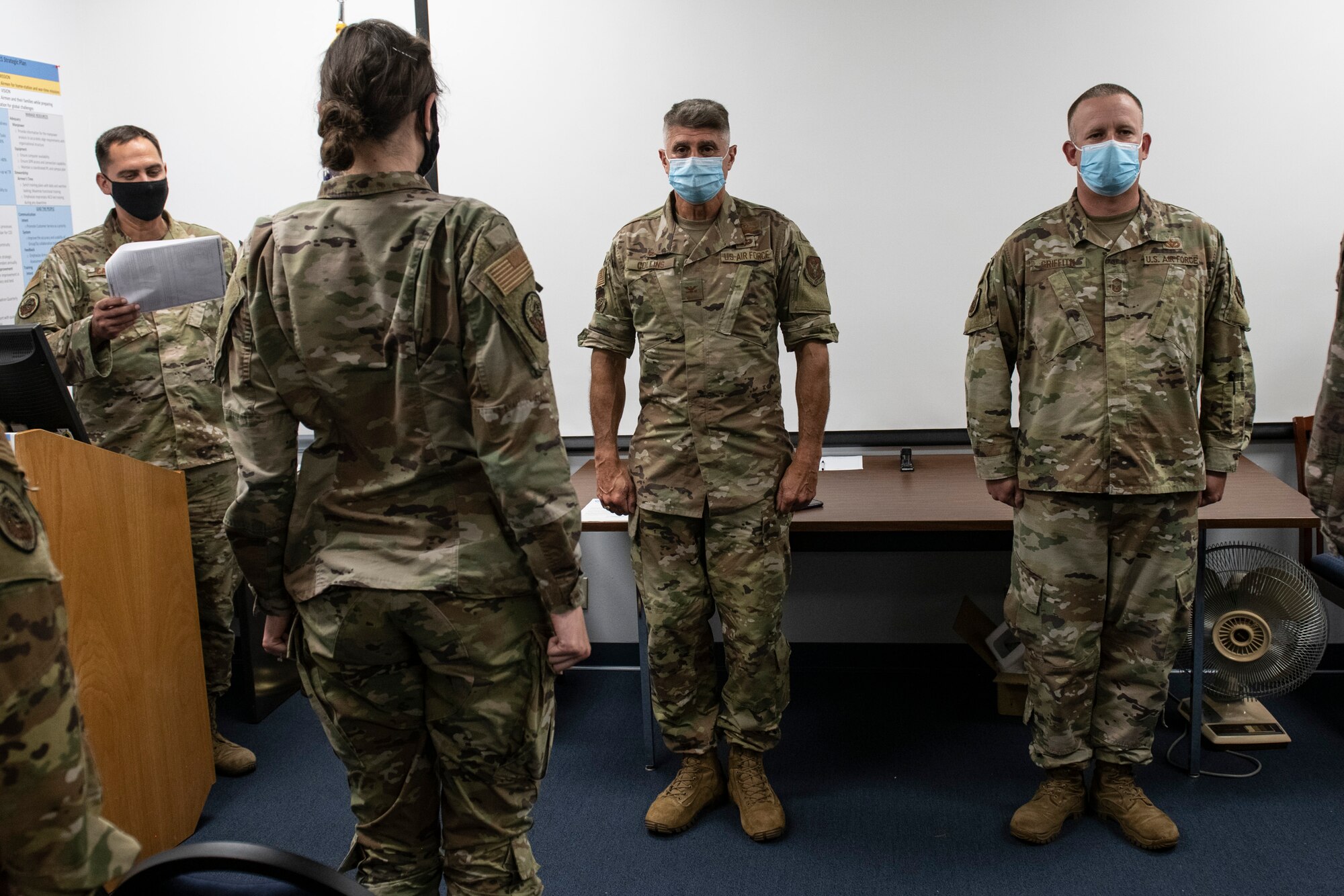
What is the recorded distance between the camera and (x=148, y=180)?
2852 mm

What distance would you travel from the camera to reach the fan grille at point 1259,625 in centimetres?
276

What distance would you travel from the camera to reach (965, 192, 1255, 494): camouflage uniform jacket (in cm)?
231

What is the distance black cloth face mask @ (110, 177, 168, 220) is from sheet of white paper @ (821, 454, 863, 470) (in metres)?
2.10

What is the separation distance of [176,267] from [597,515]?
4.08ft

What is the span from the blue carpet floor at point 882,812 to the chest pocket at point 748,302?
1230 millimetres

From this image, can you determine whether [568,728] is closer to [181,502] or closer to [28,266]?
[181,502]

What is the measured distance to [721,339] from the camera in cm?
246

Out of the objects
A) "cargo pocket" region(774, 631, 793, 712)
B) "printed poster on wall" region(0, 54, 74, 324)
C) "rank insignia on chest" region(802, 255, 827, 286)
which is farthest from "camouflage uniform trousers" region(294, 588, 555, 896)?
"printed poster on wall" region(0, 54, 74, 324)

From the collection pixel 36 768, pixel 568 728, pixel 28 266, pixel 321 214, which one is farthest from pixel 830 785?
pixel 28 266

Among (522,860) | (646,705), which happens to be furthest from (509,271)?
(646,705)

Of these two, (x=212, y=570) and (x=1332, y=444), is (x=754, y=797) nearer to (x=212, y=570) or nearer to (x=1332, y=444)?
(x=1332, y=444)

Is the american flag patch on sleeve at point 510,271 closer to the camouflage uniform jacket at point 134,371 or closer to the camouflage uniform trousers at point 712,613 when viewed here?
the camouflage uniform trousers at point 712,613

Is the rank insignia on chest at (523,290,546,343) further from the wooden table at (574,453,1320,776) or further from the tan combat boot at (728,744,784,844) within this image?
the tan combat boot at (728,744,784,844)

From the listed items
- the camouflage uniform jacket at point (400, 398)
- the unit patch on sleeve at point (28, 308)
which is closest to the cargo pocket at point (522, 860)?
the camouflage uniform jacket at point (400, 398)
